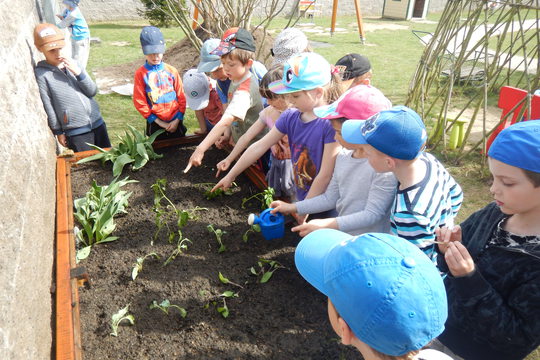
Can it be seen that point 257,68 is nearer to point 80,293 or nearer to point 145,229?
point 145,229

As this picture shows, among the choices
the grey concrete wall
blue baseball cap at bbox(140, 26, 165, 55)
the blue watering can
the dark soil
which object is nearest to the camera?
the grey concrete wall

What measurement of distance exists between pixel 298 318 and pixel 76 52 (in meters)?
4.77

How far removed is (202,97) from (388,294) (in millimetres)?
2707

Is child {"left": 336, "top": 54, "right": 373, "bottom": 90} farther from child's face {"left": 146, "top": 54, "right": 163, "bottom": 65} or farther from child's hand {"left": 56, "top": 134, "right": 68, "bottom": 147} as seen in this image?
child's hand {"left": 56, "top": 134, "right": 68, "bottom": 147}

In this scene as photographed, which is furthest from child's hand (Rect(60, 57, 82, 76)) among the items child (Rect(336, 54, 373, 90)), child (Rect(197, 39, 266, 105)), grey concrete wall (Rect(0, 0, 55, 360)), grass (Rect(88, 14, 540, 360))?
child (Rect(336, 54, 373, 90))

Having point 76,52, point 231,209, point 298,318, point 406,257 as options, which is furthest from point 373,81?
point 406,257

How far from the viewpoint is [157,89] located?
10.6 feet

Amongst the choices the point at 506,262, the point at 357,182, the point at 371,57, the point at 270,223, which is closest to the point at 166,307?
the point at 270,223

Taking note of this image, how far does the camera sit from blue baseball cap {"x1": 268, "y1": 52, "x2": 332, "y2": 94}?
1917 mm

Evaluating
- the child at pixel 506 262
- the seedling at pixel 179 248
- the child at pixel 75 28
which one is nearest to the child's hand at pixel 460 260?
the child at pixel 506 262

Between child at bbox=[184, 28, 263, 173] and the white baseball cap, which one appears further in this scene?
the white baseball cap

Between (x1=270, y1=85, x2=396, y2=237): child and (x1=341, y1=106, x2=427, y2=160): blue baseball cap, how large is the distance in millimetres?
170

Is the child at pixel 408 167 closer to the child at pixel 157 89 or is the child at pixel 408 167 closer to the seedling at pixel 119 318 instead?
the seedling at pixel 119 318

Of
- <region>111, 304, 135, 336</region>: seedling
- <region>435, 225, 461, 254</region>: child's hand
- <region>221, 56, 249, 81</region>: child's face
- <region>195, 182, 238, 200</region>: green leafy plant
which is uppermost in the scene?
<region>221, 56, 249, 81</region>: child's face
